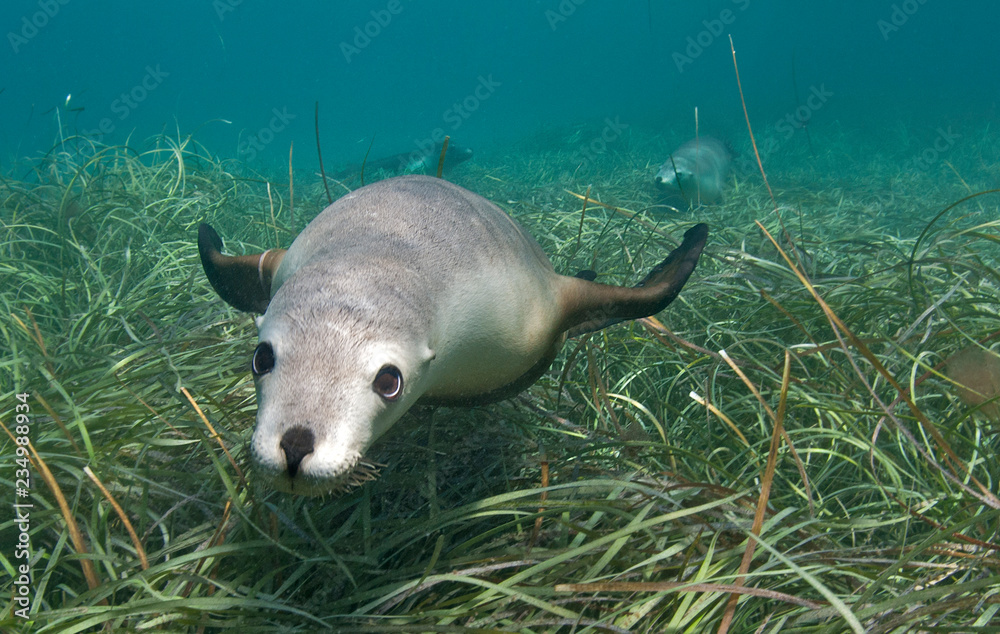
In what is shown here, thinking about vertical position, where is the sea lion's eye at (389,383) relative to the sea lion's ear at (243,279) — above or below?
above

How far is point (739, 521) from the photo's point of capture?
1.34 metres

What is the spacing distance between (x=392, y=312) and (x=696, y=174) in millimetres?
6734

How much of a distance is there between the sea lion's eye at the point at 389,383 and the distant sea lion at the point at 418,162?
8.66m

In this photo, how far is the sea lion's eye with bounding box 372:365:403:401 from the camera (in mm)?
1062

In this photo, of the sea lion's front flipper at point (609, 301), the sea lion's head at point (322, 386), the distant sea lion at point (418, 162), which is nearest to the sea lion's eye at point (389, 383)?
Answer: the sea lion's head at point (322, 386)

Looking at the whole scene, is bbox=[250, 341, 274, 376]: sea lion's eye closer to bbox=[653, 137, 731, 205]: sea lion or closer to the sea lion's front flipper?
the sea lion's front flipper

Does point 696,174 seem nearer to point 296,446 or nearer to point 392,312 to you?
Answer: point 392,312

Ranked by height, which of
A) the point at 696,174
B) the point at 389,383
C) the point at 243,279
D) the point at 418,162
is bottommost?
the point at 418,162

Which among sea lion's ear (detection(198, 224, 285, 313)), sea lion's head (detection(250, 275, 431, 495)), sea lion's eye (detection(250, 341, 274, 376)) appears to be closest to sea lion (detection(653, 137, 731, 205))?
sea lion's ear (detection(198, 224, 285, 313))

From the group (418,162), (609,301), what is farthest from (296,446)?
(418,162)

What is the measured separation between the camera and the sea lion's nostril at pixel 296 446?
35.1 inches

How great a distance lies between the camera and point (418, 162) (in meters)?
9.55

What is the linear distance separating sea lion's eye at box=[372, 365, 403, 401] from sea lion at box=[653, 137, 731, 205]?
5509 mm

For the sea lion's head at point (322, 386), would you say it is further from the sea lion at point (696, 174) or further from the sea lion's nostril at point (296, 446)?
the sea lion at point (696, 174)
